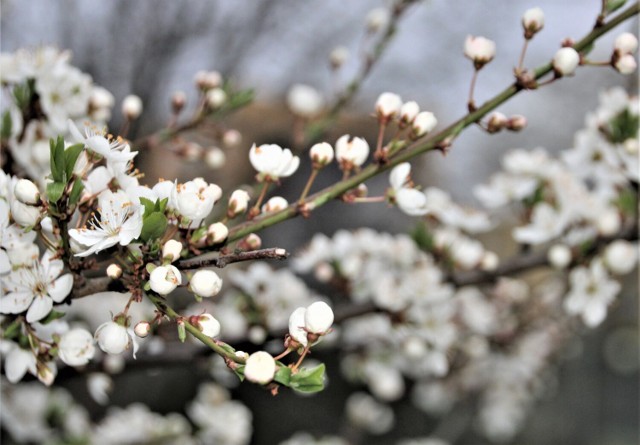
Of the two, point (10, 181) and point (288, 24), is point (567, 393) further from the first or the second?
point (10, 181)

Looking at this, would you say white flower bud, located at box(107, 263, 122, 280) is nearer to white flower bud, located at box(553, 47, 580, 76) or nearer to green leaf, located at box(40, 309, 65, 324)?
green leaf, located at box(40, 309, 65, 324)

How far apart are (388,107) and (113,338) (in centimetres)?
48

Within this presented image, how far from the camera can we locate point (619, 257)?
156 centimetres

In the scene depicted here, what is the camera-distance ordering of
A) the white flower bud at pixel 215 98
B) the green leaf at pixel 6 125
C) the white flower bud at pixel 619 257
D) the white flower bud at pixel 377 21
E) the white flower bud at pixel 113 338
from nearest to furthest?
the white flower bud at pixel 113 338 < the green leaf at pixel 6 125 < the white flower bud at pixel 215 98 < the white flower bud at pixel 619 257 < the white flower bud at pixel 377 21

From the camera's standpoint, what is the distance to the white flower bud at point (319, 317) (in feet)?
2.38

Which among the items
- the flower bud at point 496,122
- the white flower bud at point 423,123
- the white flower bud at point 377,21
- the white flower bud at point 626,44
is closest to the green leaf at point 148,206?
the white flower bud at point 423,123

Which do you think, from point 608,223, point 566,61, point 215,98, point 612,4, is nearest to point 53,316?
point 215,98

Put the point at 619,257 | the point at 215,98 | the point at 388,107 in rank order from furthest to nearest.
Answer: the point at 619,257 → the point at 215,98 → the point at 388,107

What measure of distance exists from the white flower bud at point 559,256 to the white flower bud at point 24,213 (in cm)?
117

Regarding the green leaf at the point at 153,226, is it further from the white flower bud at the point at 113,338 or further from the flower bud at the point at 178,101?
the flower bud at the point at 178,101

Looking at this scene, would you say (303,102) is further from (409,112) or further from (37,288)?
(37,288)

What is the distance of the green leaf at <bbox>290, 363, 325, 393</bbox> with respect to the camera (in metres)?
0.68

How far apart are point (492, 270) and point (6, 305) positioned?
113 centimetres

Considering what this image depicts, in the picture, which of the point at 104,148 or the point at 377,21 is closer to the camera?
the point at 104,148
